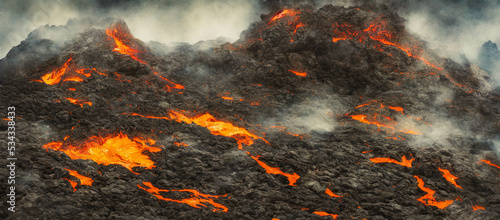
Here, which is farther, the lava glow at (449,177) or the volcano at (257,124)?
the lava glow at (449,177)

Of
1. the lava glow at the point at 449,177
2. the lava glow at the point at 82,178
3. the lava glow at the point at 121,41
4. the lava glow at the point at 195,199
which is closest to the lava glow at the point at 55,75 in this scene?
the lava glow at the point at 121,41

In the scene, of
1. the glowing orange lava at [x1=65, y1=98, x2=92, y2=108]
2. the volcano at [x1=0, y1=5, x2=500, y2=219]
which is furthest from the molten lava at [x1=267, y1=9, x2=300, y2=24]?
the glowing orange lava at [x1=65, y1=98, x2=92, y2=108]

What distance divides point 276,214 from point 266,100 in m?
18.7

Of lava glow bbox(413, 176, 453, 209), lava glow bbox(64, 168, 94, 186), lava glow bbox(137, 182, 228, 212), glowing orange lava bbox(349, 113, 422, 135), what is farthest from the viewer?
glowing orange lava bbox(349, 113, 422, 135)

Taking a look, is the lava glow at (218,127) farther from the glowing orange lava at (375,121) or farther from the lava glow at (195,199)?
the glowing orange lava at (375,121)

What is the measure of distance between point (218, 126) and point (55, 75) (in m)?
18.0

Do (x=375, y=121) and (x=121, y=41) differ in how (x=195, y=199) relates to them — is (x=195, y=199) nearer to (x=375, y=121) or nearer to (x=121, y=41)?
(x=375, y=121)

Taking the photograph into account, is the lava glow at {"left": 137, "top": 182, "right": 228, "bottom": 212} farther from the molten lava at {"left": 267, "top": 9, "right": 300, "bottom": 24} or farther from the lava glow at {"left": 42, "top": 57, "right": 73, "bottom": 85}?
the molten lava at {"left": 267, "top": 9, "right": 300, "bottom": 24}

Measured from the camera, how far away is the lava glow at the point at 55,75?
1383 inches

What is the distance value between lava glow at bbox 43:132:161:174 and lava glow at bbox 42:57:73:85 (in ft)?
39.8

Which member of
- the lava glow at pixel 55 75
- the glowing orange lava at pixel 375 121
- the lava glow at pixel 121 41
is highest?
the lava glow at pixel 121 41

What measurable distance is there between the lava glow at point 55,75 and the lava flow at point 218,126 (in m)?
9.92

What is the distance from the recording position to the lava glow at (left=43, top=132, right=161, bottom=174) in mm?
25133

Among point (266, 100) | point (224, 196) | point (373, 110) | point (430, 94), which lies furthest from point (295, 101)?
point (224, 196)
